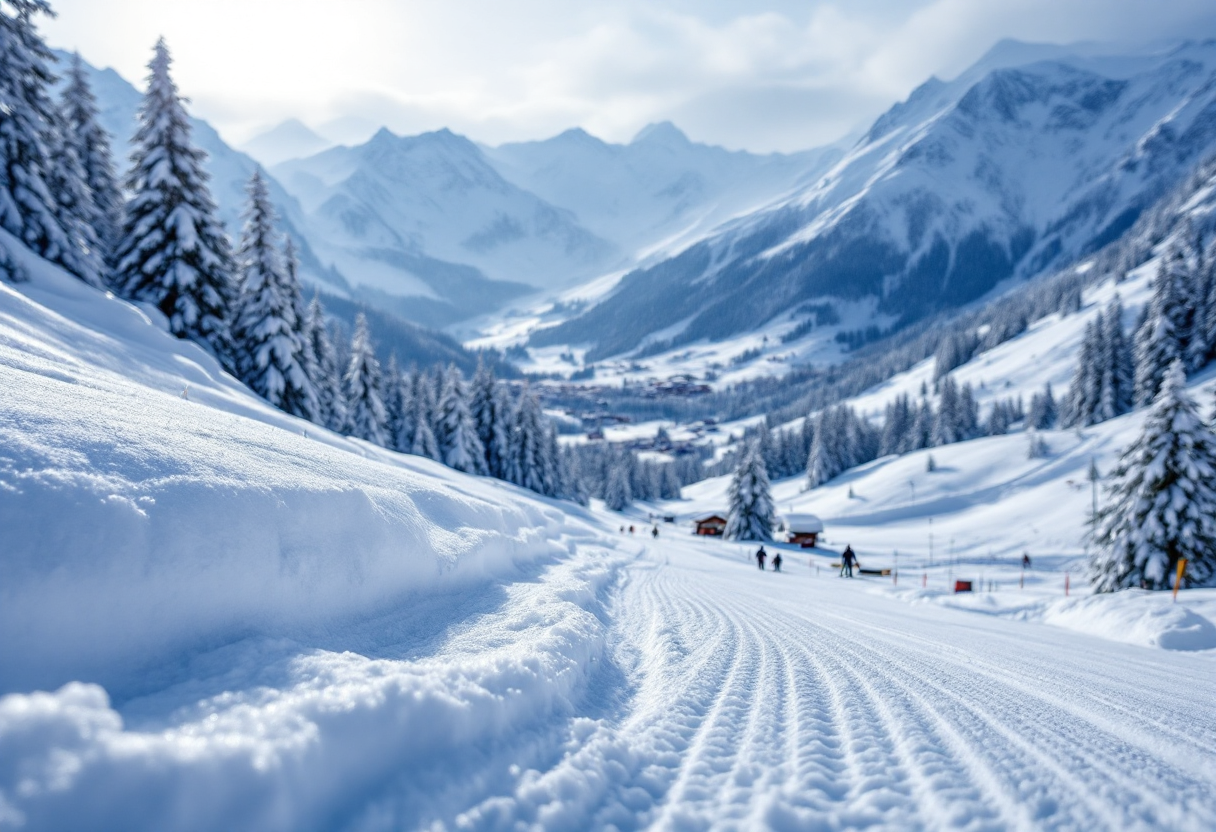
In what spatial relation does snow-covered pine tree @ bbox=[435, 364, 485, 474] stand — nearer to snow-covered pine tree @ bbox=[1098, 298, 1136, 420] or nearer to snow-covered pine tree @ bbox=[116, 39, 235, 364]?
snow-covered pine tree @ bbox=[116, 39, 235, 364]

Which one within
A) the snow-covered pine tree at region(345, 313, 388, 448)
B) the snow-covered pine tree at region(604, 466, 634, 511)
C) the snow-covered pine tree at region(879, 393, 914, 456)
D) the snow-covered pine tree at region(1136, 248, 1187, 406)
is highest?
the snow-covered pine tree at region(1136, 248, 1187, 406)

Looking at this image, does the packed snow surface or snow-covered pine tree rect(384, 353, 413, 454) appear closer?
the packed snow surface

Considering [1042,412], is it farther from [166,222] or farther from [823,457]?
[166,222]

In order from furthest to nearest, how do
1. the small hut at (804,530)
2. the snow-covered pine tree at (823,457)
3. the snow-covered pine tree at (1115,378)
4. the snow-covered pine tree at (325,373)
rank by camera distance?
the snow-covered pine tree at (823,457) < the snow-covered pine tree at (1115,378) < the small hut at (804,530) < the snow-covered pine tree at (325,373)

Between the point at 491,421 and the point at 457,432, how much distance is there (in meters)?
5.63

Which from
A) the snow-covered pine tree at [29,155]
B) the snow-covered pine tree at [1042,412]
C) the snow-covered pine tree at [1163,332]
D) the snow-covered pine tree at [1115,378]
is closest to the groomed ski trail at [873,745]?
the snow-covered pine tree at [29,155]

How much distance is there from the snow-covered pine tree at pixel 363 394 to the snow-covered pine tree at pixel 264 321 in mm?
11454

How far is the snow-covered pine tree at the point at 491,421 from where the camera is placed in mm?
46719

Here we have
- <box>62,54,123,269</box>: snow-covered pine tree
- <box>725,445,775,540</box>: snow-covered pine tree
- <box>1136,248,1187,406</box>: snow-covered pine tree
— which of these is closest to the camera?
<box>62,54,123,269</box>: snow-covered pine tree

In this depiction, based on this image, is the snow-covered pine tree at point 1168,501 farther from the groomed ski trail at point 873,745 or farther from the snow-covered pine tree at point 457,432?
the snow-covered pine tree at point 457,432

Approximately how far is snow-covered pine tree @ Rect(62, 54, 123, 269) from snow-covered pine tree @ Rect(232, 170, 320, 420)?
245 inches

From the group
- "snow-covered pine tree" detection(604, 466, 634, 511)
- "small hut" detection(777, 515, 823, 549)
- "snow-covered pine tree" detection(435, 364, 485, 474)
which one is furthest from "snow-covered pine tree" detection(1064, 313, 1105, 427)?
"snow-covered pine tree" detection(435, 364, 485, 474)

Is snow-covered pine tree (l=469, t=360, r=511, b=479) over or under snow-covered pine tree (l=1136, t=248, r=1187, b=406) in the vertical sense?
under

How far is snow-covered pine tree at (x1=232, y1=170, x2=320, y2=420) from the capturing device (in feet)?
83.4
